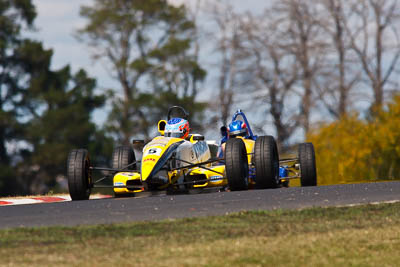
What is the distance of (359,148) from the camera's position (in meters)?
33.9

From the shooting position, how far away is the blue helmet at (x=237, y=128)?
19.5m

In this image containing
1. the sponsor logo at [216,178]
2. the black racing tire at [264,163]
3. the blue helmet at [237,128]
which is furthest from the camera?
the blue helmet at [237,128]

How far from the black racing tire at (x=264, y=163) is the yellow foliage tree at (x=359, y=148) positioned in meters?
17.7

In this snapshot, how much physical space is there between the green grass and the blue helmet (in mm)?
9539

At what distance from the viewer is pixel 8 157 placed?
43.9 metres

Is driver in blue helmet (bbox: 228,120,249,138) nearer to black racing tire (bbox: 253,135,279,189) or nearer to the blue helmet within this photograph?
the blue helmet

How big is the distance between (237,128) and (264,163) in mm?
3934

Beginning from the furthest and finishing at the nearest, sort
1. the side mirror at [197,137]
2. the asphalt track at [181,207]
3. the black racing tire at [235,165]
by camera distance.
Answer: the side mirror at [197,137] < the black racing tire at [235,165] < the asphalt track at [181,207]

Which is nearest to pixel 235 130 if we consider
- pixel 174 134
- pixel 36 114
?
pixel 174 134

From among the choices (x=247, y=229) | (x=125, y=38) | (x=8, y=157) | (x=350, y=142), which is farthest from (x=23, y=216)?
(x=125, y=38)

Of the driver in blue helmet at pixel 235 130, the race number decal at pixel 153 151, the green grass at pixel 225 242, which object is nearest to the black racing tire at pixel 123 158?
the race number decal at pixel 153 151

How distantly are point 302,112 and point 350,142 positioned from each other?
10905 millimetres

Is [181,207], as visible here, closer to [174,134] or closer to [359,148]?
[174,134]

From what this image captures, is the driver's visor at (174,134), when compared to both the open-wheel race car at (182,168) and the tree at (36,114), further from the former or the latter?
the tree at (36,114)
